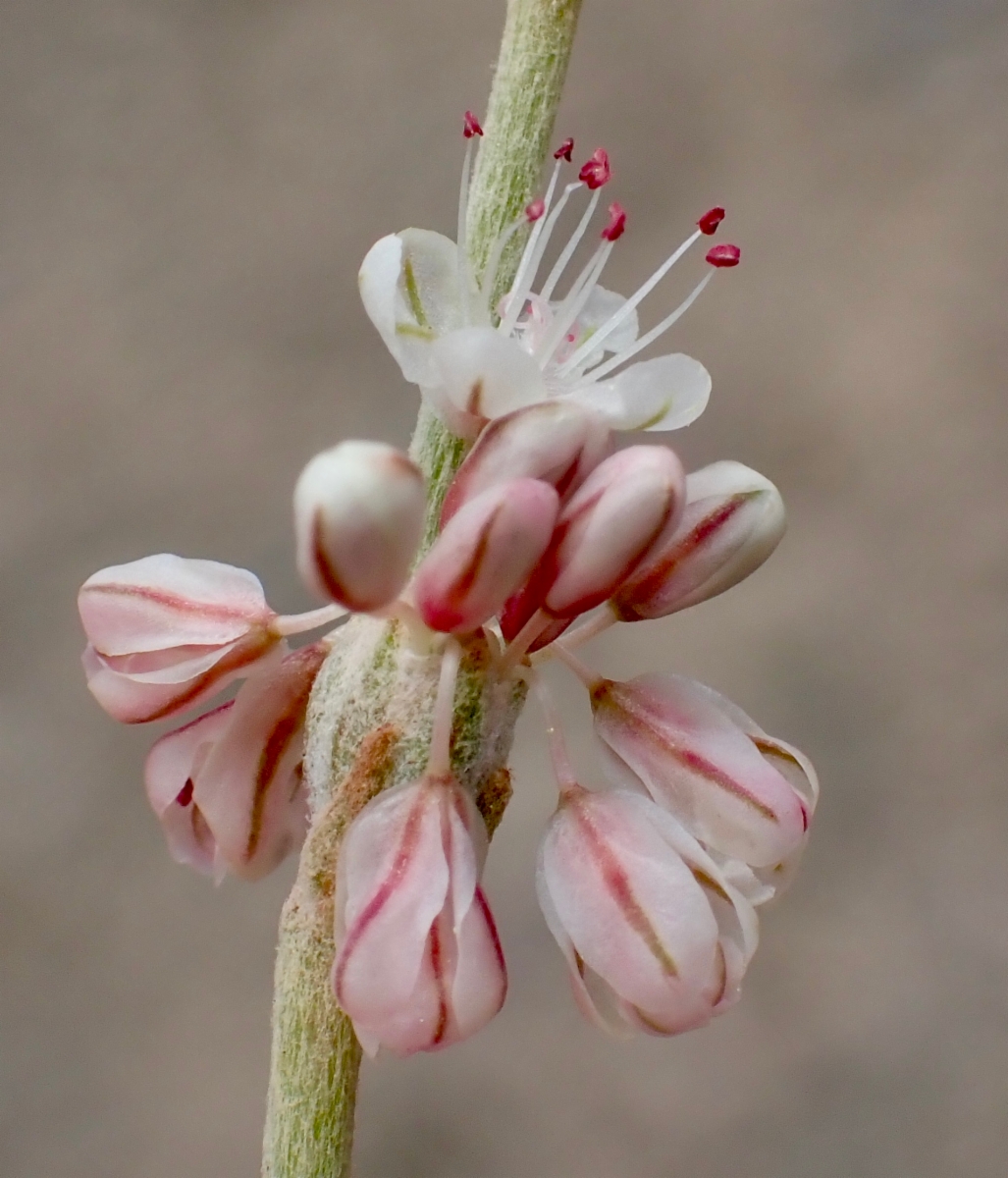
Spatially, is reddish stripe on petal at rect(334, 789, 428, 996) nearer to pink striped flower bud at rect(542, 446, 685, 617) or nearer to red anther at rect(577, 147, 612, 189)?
pink striped flower bud at rect(542, 446, 685, 617)

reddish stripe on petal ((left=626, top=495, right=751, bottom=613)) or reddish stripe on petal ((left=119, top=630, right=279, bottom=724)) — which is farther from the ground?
reddish stripe on petal ((left=626, top=495, right=751, bottom=613))

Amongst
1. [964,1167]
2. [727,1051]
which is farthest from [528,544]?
[964,1167]

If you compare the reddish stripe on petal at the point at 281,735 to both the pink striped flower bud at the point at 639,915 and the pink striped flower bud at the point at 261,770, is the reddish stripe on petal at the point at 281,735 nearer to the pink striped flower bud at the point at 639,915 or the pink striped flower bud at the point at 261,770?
the pink striped flower bud at the point at 261,770

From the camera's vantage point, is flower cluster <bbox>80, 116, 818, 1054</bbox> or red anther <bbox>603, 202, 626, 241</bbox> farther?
red anther <bbox>603, 202, 626, 241</bbox>

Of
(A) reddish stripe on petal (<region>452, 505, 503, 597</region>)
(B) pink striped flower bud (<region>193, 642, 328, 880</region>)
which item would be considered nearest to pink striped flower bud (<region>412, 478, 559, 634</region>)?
(A) reddish stripe on petal (<region>452, 505, 503, 597</region>)

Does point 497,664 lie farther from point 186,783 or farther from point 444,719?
point 186,783

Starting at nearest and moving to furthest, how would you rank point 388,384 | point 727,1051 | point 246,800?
point 246,800 → point 727,1051 → point 388,384

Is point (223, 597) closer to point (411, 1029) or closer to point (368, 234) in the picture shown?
point (411, 1029)

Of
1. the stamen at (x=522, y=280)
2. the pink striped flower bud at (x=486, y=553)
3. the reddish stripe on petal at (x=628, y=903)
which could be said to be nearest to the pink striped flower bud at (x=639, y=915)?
the reddish stripe on petal at (x=628, y=903)
